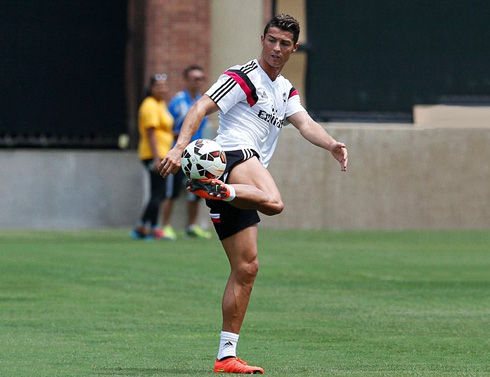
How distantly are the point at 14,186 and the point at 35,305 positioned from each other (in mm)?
9837

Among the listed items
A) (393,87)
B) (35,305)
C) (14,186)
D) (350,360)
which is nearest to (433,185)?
(393,87)

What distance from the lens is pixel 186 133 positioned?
23.3ft

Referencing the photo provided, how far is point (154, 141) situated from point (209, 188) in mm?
10313

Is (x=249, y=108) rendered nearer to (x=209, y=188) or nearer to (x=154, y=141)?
(x=209, y=188)

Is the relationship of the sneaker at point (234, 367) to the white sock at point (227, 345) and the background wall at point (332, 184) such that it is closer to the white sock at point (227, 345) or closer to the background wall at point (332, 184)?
the white sock at point (227, 345)

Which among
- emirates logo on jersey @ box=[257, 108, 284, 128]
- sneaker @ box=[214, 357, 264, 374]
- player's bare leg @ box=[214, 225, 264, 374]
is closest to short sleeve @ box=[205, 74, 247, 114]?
emirates logo on jersey @ box=[257, 108, 284, 128]

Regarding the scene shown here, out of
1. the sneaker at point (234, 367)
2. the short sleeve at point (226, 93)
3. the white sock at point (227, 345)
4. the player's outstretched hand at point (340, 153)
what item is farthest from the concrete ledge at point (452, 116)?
the sneaker at point (234, 367)

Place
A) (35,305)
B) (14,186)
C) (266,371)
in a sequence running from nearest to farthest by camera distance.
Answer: (266,371) < (35,305) < (14,186)

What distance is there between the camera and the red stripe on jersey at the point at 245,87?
24.5 ft

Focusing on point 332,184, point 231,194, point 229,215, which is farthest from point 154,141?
point 231,194

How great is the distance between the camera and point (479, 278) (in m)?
13.0

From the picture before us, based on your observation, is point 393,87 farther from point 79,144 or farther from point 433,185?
point 79,144

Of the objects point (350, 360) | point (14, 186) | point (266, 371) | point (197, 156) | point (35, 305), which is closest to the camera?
point (197, 156)

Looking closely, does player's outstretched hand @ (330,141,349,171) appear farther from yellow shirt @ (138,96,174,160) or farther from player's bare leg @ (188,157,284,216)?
yellow shirt @ (138,96,174,160)
